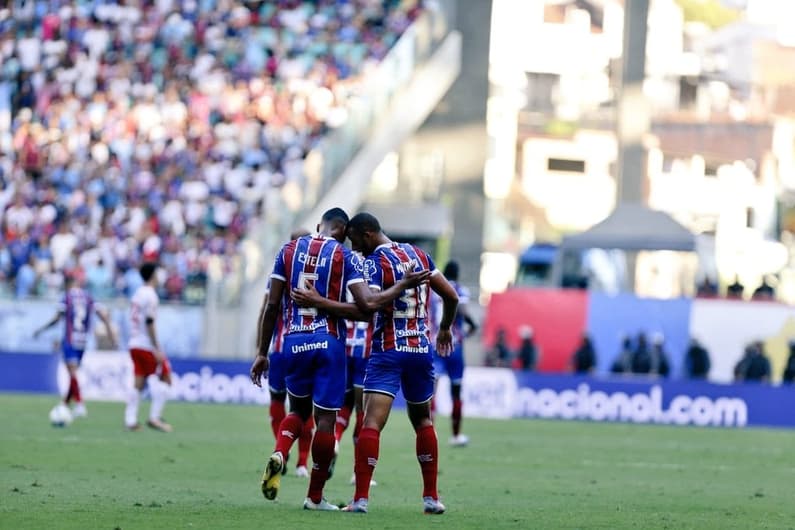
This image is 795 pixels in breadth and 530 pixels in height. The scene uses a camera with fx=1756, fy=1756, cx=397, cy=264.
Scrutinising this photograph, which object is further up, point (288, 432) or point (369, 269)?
point (369, 269)

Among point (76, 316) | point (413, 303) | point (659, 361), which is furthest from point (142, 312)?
point (659, 361)

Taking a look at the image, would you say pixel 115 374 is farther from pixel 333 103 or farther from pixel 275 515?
pixel 275 515

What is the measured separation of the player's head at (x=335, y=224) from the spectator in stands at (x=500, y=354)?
23.3 metres

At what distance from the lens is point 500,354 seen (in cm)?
3719

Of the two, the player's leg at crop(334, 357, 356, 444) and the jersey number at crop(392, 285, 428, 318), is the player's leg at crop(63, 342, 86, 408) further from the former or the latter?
the jersey number at crop(392, 285, 428, 318)

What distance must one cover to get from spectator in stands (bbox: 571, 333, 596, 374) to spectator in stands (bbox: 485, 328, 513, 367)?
1753 mm

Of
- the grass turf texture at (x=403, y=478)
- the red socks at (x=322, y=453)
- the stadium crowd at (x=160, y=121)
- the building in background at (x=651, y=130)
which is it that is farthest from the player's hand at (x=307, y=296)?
the building in background at (x=651, y=130)

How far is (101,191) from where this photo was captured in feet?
131

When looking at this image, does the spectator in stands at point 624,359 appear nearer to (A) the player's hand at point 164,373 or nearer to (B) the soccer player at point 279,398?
(A) the player's hand at point 164,373

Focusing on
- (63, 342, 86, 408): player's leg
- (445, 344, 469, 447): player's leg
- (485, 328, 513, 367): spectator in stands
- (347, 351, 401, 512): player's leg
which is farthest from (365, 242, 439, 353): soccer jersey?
(485, 328, 513, 367): spectator in stands

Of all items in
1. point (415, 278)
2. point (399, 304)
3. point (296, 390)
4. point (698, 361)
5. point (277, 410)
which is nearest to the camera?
point (415, 278)

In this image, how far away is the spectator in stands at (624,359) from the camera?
35844 millimetres

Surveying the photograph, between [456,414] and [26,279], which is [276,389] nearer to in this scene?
[456,414]

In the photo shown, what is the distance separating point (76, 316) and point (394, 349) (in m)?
13.7
